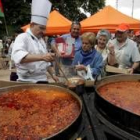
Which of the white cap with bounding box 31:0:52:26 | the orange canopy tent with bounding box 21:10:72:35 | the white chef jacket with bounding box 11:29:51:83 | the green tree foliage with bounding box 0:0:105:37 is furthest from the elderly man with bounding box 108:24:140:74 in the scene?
the green tree foliage with bounding box 0:0:105:37

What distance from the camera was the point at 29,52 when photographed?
2.84 metres

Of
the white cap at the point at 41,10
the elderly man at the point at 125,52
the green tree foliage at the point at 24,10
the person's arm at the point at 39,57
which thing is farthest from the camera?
the green tree foliage at the point at 24,10

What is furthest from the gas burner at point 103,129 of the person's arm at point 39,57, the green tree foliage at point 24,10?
the green tree foliage at point 24,10

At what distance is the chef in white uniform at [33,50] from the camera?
265 centimetres

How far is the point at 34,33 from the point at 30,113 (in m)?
1.12

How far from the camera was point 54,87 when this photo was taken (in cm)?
259

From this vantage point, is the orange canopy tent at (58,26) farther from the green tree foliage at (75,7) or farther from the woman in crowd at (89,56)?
the green tree foliage at (75,7)

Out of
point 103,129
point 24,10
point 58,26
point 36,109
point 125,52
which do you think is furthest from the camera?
point 24,10

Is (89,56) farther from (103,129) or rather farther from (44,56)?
(103,129)

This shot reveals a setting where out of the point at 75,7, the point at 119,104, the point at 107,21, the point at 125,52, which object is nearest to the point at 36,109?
the point at 119,104

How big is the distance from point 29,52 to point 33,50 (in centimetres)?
6

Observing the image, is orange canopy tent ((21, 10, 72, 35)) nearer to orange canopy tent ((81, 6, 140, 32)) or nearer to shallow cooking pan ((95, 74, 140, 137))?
orange canopy tent ((81, 6, 140, 32))

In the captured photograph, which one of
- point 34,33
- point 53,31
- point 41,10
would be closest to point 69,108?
point 34,33

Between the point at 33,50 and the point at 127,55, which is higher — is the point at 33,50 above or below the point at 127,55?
above
